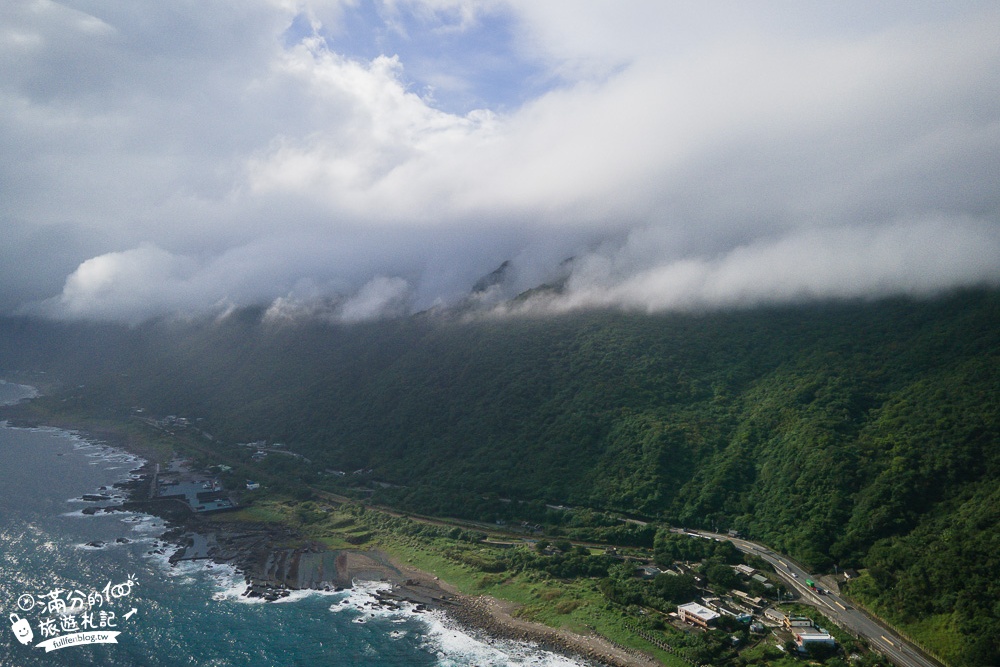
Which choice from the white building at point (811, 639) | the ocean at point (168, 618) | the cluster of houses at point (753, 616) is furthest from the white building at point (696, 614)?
the ocean at point (168, 618)

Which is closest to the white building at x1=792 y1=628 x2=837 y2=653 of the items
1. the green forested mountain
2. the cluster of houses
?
the cluster of houses

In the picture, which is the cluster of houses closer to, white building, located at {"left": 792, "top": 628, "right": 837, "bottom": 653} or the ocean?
white building, located at {"left": 792, "top": 628, "right": 837, "bottom": 653}

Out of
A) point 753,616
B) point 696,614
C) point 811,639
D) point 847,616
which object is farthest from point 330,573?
point 847,616

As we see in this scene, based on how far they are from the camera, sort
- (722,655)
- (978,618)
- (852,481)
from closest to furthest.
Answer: (978,618), (722,655), (852,481)

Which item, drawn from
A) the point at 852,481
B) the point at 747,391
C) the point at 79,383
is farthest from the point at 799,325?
the point at 79,383

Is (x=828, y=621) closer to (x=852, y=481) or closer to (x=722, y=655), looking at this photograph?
(x=722, y=655)

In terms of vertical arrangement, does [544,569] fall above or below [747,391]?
below
